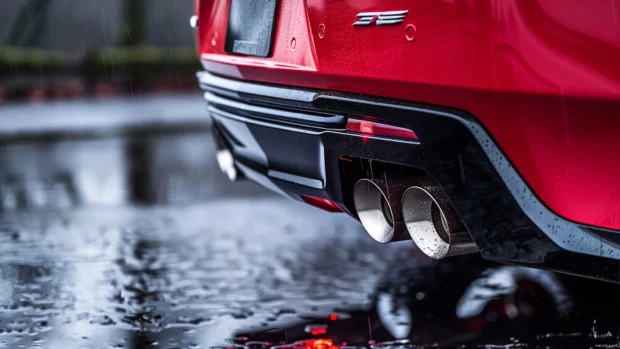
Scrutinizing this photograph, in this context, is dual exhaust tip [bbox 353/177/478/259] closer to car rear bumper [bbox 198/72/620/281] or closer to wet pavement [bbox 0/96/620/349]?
car rear bumper [bbox 198/72/620/281]

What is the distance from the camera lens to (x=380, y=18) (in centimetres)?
280

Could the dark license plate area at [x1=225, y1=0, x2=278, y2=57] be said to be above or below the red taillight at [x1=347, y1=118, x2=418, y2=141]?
above

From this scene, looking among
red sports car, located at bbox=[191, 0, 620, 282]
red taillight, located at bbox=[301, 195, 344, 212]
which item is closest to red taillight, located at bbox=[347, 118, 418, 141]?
red sports car, located at bbox=[191, 0, 620, 282]

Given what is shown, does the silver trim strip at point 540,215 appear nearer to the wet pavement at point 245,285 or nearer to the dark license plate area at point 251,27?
the dark license plate area at point 251,27

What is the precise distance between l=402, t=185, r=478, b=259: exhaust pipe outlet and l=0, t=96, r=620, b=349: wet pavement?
97 centimetres

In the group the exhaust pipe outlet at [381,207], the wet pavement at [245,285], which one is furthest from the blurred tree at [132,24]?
the exhaust pipe outlet at [381,207]

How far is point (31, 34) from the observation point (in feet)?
82.7

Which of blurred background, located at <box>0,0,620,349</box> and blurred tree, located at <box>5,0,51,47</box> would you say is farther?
blurred tree, located at <box>5,0,51,47</box>

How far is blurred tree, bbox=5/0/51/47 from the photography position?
958 inches

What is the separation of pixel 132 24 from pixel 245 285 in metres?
21.5

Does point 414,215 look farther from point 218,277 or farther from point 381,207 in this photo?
point 218,277

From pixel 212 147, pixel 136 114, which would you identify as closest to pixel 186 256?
pixel 212 147

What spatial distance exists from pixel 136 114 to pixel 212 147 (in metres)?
4.40

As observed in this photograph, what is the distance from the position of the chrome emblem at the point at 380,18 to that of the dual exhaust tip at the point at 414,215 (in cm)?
51
